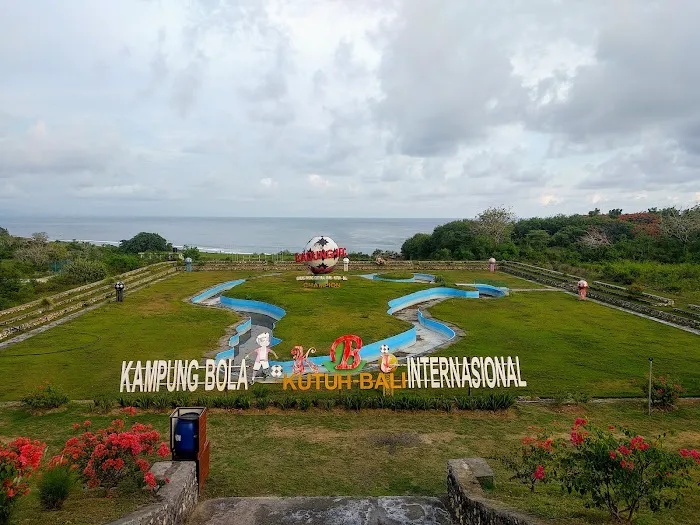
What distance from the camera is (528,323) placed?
2531 cm

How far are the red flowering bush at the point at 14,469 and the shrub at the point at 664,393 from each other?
631 inches

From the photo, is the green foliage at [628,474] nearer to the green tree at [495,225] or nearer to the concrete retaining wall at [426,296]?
the concrete retaining wall at [426,296]

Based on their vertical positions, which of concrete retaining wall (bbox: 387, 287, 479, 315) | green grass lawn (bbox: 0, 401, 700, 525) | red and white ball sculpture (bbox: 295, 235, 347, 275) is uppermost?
red and white ball sculpture (bbox: 295, 235, 347, 275)

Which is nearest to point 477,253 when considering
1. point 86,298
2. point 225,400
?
point 86,298

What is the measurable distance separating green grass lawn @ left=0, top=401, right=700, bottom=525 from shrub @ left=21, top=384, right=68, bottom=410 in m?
0.31

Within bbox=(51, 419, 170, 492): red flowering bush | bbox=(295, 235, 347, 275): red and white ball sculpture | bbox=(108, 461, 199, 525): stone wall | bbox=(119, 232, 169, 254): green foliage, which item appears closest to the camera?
bbox=(108, 461, 199, 525): stone wall

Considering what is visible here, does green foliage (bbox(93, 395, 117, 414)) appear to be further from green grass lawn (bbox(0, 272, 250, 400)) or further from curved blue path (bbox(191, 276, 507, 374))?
curved blue path (bbox(191, 276, 507, 374))

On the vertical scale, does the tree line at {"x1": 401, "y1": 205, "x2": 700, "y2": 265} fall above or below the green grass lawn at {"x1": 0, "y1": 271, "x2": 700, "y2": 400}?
above

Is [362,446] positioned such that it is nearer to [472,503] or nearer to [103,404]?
[472,503]

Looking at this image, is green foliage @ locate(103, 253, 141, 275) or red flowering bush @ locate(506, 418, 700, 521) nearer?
red flowering bush @ locate(506, 418, 700, 521)

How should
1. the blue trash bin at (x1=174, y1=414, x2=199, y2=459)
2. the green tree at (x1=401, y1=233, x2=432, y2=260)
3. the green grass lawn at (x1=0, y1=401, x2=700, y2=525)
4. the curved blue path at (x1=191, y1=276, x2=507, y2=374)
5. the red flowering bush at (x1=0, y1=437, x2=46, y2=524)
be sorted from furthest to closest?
1. the green tree at (x1=401, y1=233, x2=432, y2=260)
2. the curved blue path at (x1=191, y1=276, x2=507, y2=374)
3. the blue trash bin at (x1=174, y1=414, x2=199, y2=459)
4. the green grass lawn at (x1=0, y1=401, x2=700, y2=525)
5. the red flowering bush at (x1=0, y1=437, x2=46, y2=524)

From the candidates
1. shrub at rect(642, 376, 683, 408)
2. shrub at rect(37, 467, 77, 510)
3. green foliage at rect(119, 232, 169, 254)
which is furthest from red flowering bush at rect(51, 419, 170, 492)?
green foliage at rect(119, 232, 169, 254)

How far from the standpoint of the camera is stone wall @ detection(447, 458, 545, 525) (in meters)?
6.98

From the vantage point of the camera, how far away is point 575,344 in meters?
21.4
